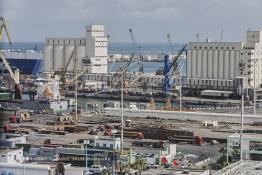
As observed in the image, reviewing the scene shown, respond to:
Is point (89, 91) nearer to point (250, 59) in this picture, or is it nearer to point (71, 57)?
point (71, 57)

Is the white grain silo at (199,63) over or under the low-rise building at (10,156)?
over

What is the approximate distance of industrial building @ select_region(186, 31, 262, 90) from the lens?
19656 millimetres

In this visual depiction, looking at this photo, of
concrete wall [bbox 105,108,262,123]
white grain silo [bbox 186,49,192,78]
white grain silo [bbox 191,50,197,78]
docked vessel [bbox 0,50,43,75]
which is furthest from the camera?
docked vessel [bbox 0,50,43,75]

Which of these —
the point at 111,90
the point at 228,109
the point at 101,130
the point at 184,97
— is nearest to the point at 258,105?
the point at 228,109

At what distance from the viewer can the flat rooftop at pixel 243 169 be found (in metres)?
6.75

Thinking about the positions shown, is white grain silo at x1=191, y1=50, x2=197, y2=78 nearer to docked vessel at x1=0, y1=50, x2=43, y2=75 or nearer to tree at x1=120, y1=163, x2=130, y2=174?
docked vessel at x1=0, y1=50, x2=43, y2=75

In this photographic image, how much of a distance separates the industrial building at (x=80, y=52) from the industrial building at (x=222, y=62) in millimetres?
3504

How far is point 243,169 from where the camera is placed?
705 cm

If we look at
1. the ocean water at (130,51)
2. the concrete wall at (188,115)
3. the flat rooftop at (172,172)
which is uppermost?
the ocean water at (130,51)

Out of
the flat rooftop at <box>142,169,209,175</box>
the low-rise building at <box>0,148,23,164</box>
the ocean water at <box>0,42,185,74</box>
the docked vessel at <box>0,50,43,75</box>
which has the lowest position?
the flat rooftop at <box>142,169,209,175</box>

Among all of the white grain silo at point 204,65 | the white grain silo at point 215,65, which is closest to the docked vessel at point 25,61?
the white grain silo at point 204,65

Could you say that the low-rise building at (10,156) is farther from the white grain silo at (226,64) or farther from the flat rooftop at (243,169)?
the white grain silo at (226,64)

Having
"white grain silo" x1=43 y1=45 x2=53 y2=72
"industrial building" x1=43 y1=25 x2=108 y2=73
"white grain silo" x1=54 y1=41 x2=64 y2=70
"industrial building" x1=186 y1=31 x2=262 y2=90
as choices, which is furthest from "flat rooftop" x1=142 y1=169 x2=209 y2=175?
"white grain silo" x1=43 y1=45 x2=53 y2=72

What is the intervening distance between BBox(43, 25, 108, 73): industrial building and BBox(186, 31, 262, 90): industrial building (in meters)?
3.50
